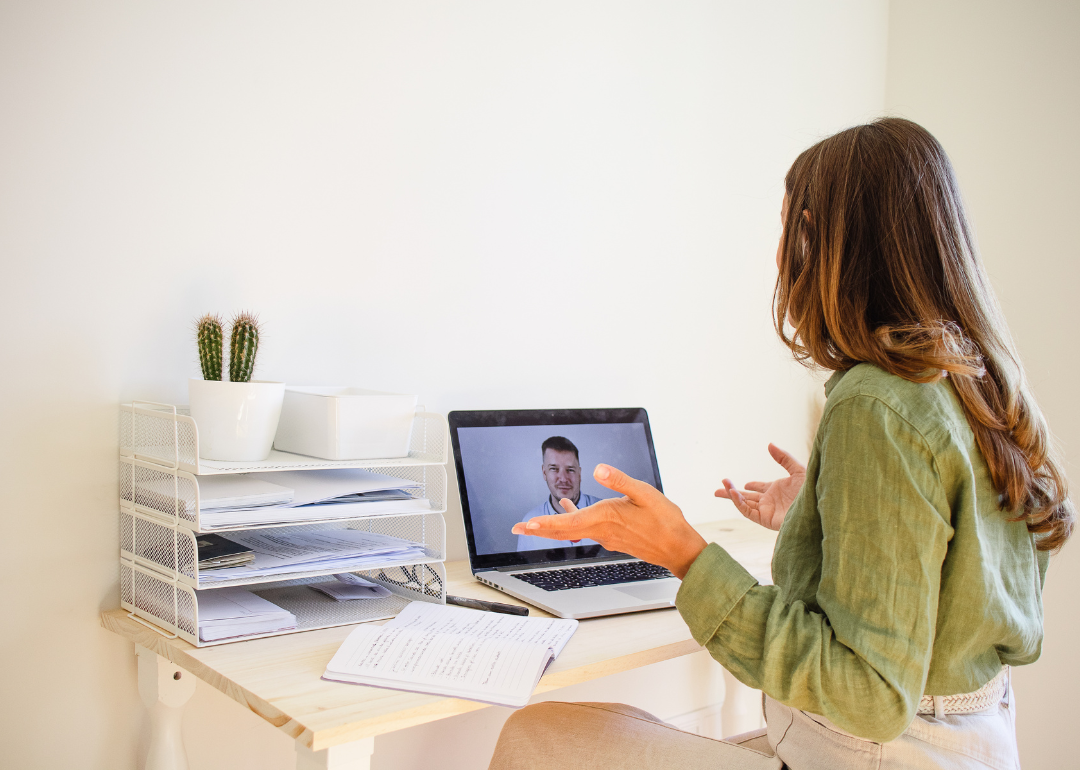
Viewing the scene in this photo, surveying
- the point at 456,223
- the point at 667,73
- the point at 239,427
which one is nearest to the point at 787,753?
the point at 239,427

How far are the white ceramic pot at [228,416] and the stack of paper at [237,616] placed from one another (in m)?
0.18

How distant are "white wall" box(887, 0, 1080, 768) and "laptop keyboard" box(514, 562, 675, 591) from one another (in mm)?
1113

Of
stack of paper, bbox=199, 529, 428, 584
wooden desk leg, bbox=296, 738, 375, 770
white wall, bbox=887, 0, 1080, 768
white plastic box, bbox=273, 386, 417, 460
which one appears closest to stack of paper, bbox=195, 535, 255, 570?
stack of paper, bbox=199, 529, 428, 584

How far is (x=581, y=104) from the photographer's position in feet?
5.00

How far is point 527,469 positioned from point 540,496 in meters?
0.05

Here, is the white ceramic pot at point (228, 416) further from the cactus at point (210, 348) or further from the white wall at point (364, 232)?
the white wall at point (364, 232)

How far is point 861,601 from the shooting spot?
0.68 m

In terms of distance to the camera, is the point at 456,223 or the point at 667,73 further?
the point at 667,73

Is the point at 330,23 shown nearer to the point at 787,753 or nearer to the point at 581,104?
the point at 581,104

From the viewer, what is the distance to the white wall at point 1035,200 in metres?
1.79

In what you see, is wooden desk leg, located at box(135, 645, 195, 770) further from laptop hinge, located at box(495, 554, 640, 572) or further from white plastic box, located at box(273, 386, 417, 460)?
laptop hinge, located at box(495, 554, 640, 572)

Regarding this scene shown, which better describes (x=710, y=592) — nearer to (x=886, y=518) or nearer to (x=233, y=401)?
(x=886, y=518)

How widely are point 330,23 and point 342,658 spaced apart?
35.8 inches

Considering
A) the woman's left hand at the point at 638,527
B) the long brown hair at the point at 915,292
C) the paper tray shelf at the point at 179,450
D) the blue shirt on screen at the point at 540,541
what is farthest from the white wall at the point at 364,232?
the long brown hair at the point at 915,292
